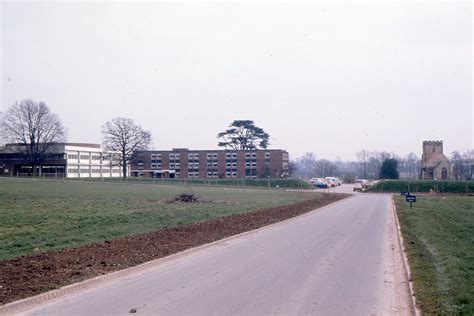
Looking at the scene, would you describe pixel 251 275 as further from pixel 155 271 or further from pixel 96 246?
pixel 96 246

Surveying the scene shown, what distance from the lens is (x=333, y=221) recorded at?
2827cm

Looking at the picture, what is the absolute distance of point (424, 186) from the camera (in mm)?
81812

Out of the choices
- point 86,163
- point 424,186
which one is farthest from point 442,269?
point 86,163

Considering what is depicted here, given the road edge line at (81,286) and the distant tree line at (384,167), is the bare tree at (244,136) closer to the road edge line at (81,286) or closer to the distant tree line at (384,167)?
the distant tree line at (384,167)

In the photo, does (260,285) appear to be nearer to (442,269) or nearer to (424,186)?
(442,269)

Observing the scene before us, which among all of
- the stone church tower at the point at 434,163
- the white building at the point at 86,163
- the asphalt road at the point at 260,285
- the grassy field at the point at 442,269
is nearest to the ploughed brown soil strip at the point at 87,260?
the asphalt road at the point at 260,285

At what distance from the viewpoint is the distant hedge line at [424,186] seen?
255ft

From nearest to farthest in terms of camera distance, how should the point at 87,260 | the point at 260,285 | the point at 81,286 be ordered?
1. the point at 81,286
2. the point at 260,285
3. the point at 87,260

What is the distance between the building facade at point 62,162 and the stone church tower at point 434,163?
58.1m

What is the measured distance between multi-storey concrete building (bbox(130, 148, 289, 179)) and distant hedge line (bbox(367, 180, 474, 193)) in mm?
34971

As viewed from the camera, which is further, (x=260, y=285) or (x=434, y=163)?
(x=434, y=163)

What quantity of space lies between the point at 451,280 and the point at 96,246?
9.85 metres

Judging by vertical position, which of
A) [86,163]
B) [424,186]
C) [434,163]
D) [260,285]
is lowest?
[424,186]

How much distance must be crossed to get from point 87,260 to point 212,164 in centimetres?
10679
